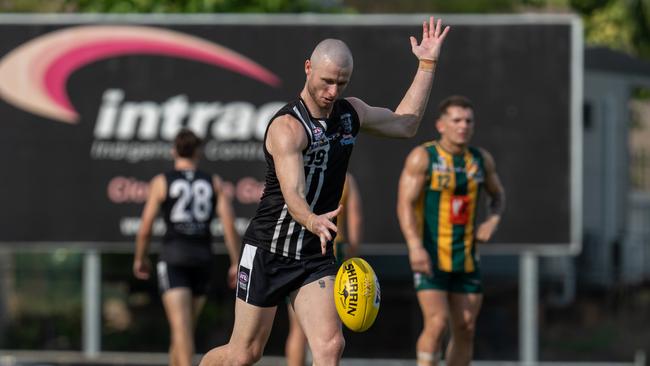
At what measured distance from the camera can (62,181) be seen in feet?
57.8

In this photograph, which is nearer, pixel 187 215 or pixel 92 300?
pixel 187 215

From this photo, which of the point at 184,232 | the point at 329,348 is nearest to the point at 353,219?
the point at 184,232

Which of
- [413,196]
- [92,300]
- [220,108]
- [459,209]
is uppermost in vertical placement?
[220,108]

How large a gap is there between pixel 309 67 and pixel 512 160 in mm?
8757

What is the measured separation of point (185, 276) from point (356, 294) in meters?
4.51

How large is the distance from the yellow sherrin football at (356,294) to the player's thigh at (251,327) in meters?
0.60

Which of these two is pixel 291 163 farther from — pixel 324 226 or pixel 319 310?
pixel 319 310

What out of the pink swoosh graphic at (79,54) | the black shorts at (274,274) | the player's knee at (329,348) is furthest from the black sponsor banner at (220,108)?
the player's knee at (329,348)

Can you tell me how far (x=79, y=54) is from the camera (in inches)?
695

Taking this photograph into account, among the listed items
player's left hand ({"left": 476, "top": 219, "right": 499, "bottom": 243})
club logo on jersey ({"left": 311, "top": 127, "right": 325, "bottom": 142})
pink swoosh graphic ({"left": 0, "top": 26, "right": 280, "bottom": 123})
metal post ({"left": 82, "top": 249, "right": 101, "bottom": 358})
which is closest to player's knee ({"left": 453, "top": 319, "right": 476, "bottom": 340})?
player's left hand ({"left": 476, "top": 219, "right": 499, "bottom": 243})

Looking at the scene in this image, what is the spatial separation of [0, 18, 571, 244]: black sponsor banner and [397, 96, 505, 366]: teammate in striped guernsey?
4.91 m

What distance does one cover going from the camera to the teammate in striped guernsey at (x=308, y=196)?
8.80m

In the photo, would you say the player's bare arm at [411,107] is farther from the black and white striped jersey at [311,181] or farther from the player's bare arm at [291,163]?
the player's bare arm at [291,163]

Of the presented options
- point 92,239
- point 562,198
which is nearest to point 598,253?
point 562,198
